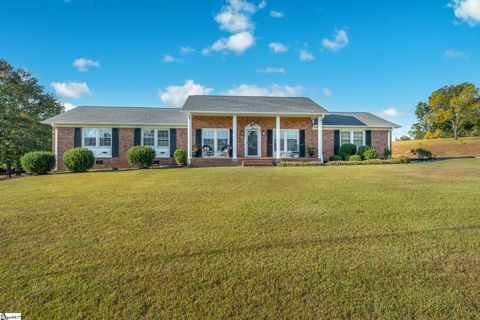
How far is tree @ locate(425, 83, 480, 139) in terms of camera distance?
4050 cm

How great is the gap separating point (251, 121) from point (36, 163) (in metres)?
13.2

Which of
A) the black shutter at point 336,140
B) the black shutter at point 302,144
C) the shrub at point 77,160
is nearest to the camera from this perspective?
the shrub at point 77,160

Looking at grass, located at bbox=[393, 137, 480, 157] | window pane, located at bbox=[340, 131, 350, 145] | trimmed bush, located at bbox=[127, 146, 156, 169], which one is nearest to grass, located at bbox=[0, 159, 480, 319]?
trimmed bush, located at bbox=[127, 146, 156, 169]

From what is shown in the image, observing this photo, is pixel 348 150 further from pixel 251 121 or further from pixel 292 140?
pixel 251 121

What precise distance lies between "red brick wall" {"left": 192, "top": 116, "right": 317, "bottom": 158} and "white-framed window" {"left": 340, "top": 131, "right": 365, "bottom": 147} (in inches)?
98.5

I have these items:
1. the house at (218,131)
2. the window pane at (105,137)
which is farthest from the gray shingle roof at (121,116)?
the window pane at (105,137)

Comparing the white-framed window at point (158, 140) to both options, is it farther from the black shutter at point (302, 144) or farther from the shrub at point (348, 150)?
the shrub at point (348, 150)

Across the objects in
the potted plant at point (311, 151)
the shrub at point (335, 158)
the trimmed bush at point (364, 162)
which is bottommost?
the trimmed bush at point (364, 162)

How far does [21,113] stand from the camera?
23.7 m

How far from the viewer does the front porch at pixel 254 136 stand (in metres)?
18.3

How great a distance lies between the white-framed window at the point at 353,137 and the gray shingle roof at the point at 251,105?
132 inches

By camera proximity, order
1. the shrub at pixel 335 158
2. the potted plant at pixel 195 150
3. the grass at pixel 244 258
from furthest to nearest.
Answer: the shrub at pixel 335 158 → the potted plant at pixel 195 150 → the grass at pixel 244 258

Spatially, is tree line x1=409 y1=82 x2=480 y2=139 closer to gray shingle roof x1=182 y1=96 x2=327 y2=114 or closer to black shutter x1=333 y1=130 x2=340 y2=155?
black shutter x1=333 y1=130 x2=340 y2=155

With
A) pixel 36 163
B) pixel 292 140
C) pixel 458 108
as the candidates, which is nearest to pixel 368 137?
pixel 292 140
